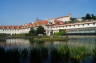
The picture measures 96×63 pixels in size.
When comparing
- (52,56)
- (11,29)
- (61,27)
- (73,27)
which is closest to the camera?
(52,56)

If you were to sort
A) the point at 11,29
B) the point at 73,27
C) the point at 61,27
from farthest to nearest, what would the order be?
the point at 11,29 → the point at 61,27 → the point at 73,27

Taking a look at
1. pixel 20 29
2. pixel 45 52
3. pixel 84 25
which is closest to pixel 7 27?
pixel 20 29

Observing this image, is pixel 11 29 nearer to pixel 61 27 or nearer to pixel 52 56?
pixel 61 27

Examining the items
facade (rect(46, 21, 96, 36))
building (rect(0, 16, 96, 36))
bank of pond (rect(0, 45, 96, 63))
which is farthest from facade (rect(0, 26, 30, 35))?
bank of pond (rect(0, 45, 96, 63))

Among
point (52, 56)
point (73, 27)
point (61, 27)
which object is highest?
point (61, 27)

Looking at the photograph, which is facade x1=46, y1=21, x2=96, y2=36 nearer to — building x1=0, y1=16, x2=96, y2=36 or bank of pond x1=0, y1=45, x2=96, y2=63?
building x1=0, y1=16, x2=96, y2=36

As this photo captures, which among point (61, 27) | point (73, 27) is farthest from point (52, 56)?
point (61, 27)

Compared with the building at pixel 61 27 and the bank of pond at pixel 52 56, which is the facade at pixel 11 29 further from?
the bank of pond at pixel 52 56

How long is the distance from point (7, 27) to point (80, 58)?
274 feet

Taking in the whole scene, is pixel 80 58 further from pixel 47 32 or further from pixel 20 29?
pixel 20 29

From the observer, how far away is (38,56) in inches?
474

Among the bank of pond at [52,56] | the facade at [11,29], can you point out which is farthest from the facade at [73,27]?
the bank of pond at [52,56]

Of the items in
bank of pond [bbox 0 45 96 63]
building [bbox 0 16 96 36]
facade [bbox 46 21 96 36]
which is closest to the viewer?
bank of pond [bbox 0 45 96 63]

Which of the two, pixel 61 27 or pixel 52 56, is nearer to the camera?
pixel 52 56
